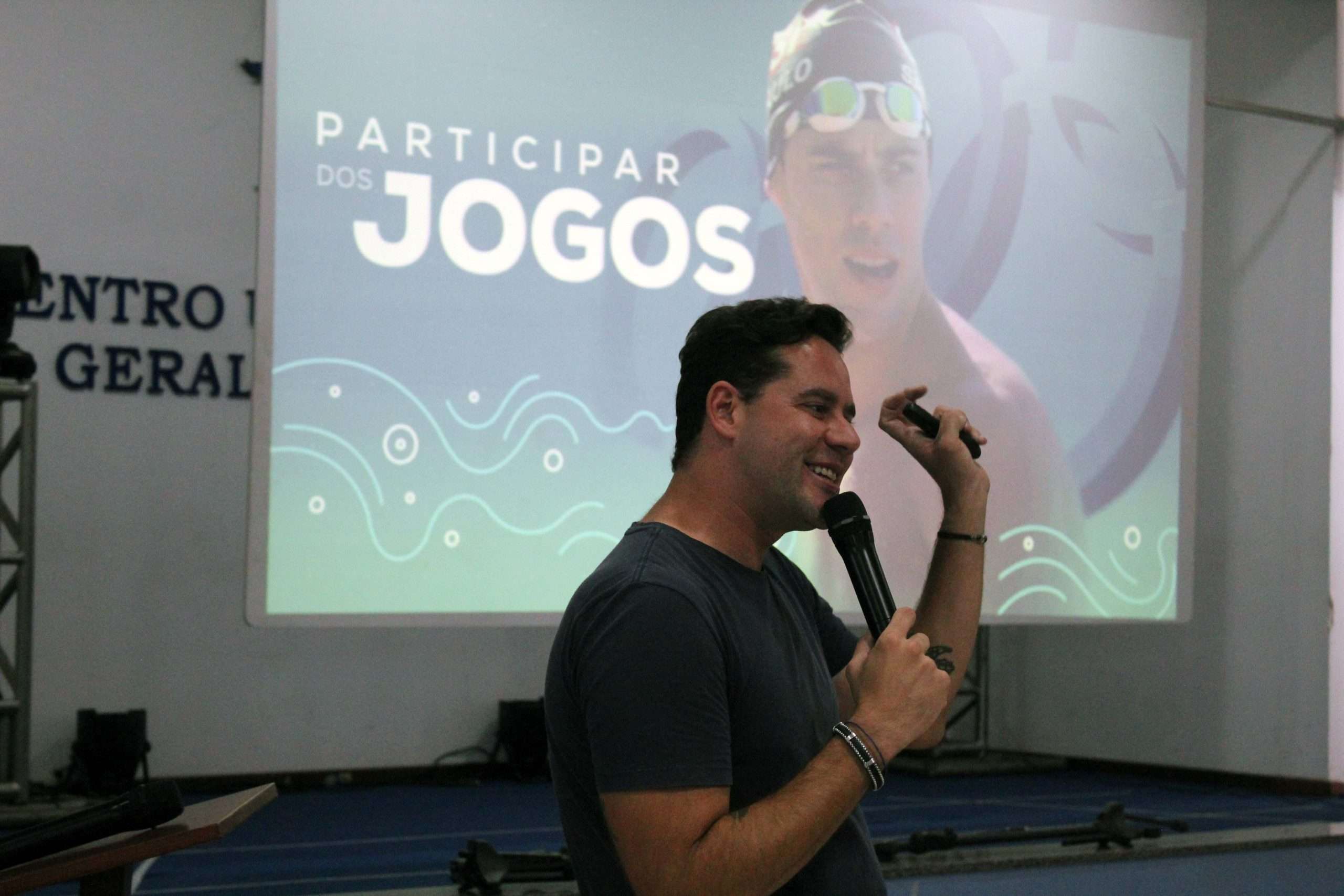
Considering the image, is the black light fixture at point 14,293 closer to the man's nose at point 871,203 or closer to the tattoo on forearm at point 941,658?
the man's nose at point 871,203

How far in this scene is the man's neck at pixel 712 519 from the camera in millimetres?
1714

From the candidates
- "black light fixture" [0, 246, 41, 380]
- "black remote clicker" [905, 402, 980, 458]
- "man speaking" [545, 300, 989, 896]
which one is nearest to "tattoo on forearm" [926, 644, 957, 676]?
"man speaking" [545, 300, 989, 896]

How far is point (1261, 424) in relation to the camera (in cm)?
614

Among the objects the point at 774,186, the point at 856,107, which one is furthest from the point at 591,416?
the point at 856,107

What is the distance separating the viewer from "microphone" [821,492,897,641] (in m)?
1.75

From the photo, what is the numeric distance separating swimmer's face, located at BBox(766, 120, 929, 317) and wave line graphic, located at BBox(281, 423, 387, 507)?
1406 millimetres

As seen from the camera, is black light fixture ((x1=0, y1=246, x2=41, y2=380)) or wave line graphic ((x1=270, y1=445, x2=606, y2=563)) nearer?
wave line graphic ((x1=270, y1=445, x2=606, y2=563))

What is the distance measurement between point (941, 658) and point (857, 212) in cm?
288

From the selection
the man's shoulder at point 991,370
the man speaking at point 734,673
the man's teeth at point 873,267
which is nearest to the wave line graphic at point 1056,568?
the man's shoulder at point 991,370

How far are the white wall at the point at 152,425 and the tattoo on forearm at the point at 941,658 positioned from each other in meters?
4.89

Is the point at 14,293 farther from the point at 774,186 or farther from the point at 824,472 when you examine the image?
the point at 824,472

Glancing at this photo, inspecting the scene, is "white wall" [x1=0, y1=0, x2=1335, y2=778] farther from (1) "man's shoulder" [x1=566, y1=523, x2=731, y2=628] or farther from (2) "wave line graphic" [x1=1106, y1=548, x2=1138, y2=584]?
(1) "man's shoulder" [x1=566, y1=523, x2=731, y2=628]

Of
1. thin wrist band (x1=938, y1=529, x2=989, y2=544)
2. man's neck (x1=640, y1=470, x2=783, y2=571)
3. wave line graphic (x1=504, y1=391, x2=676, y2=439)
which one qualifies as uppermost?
wave line graphic (x1=504, y1=391, x2=676, y2=439)

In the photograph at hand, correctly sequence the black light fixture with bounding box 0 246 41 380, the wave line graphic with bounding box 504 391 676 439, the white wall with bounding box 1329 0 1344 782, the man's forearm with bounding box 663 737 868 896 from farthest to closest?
the white wall with bounding box 1329 0 1344 782 → the black light fixture with bounding box 0 246 41 380 → the wave line graphic with bounding box 504 391 676 439 → the man's forearm with bounding box 663 737 868 896
